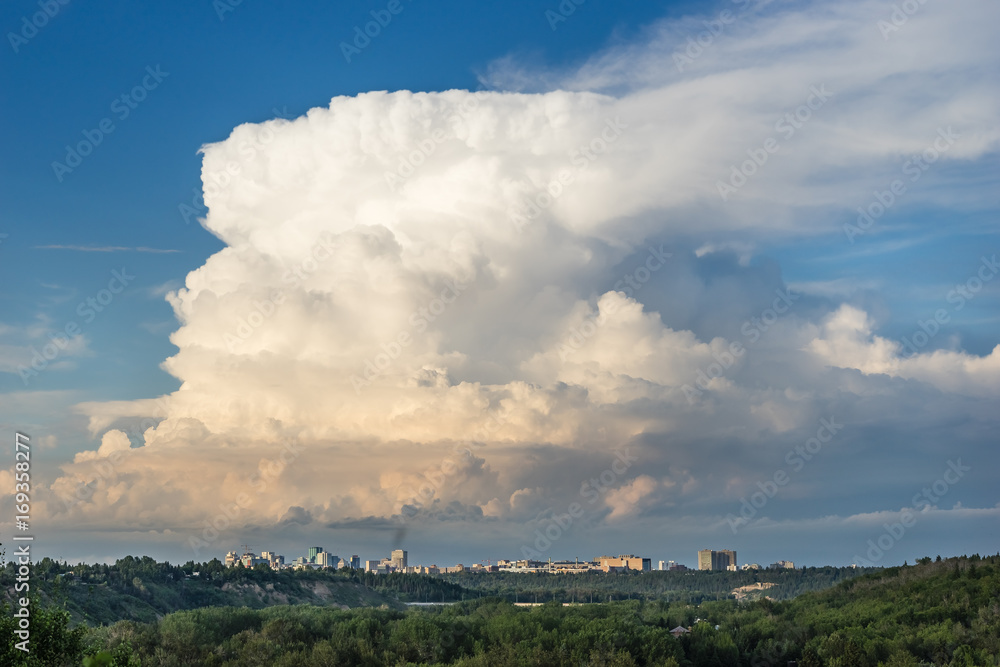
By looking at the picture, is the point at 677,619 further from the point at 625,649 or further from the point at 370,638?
the point at 370,638

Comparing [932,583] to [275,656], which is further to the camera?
[932,583]

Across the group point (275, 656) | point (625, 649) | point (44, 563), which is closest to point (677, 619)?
point (625, 649)

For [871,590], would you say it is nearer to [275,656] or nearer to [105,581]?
[275,656]

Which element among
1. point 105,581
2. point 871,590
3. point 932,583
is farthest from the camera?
point 105,581

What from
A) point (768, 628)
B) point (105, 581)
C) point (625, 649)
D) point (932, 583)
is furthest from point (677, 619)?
point (105, 581)

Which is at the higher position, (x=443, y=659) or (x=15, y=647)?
(x=15, y=647)

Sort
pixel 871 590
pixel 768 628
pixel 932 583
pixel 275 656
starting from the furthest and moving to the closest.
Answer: pixel 871 590 → pixel 932 583 → pixel 768 628 → pixel 275 656
